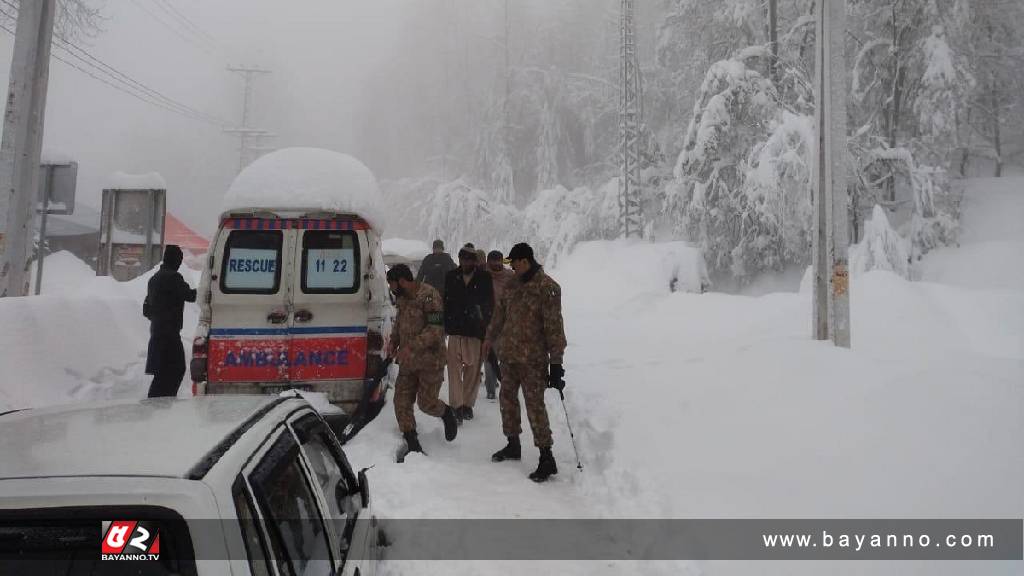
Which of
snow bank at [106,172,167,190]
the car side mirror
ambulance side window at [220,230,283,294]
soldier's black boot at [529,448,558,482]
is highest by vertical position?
snow bank at [106,172,167,190]

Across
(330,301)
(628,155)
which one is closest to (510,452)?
(330,301)

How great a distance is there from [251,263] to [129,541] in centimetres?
519

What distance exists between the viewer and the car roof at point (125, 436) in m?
1.54

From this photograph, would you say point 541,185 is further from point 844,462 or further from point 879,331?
point 844,462

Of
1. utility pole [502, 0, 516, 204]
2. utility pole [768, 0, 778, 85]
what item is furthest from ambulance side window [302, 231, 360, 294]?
utility pole [502, 0, 516, 204]

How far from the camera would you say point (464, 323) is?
686cm

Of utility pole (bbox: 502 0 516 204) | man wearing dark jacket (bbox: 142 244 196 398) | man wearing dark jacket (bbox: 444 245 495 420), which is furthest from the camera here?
utility pole (bbox: 502 0 516 204)

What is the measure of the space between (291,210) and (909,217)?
62.7ft

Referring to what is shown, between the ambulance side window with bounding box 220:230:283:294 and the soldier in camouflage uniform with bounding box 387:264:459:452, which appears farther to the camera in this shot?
the ambulance side window with bounding box 220:230:283:294

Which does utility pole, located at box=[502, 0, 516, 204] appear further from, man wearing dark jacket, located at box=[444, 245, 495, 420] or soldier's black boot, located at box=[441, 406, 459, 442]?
soldier's black boot, located at box=[441, 406, 459, 442]

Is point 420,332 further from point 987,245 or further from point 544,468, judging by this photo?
point 987,245

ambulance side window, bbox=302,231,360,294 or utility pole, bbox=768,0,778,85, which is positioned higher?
utility pole, bbox=768,0,778,85

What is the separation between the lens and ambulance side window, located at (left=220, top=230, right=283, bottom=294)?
240 inches

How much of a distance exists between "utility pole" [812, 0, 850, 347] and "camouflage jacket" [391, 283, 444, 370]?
172 inches
